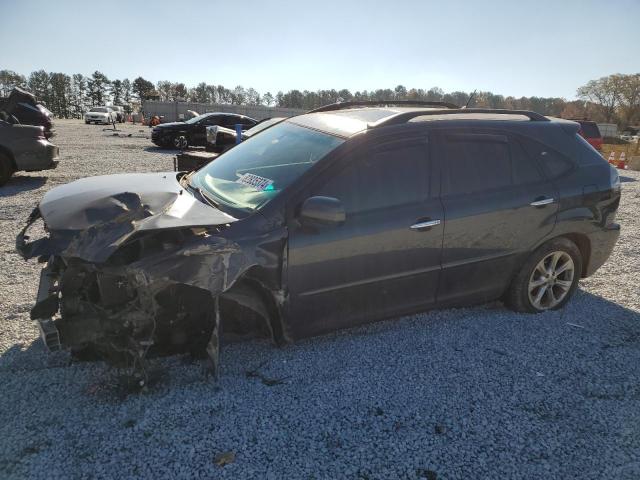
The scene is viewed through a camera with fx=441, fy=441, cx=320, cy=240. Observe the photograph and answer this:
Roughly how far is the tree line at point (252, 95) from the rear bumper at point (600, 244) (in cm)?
7060

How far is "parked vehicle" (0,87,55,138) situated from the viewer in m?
11.7

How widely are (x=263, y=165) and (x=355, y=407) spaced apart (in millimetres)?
1877

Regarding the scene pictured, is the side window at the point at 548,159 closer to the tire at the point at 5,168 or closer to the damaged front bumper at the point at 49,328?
the damaged front bumper at the point at 49,328

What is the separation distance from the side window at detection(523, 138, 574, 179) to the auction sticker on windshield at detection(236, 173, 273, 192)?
2.26m

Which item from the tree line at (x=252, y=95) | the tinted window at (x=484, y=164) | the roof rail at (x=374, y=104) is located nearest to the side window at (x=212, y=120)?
the roof rail at (x=374, y=104)

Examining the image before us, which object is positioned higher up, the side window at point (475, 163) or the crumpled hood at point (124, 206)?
the side window at point (475, 163)

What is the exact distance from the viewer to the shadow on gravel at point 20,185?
8.34 m

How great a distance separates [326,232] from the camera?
289 centimetres

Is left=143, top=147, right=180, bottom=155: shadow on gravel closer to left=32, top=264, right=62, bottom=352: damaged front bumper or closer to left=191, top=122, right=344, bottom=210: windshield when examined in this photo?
left=191, top=122, right=344, bottom=210: windshield

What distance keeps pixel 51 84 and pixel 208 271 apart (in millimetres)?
89144

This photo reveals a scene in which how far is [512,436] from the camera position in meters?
2.51

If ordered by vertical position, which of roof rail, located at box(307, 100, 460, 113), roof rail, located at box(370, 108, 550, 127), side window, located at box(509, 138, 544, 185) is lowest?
side window, located at box(509, 138, 544, 185)

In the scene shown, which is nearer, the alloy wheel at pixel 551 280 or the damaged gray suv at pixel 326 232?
the damaged gray suv at pixel 326 232

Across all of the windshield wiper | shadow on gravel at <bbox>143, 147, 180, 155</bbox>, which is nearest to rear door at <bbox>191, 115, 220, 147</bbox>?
shadow on gravel at <bbox>143, 147, 180, 155</bbox>
